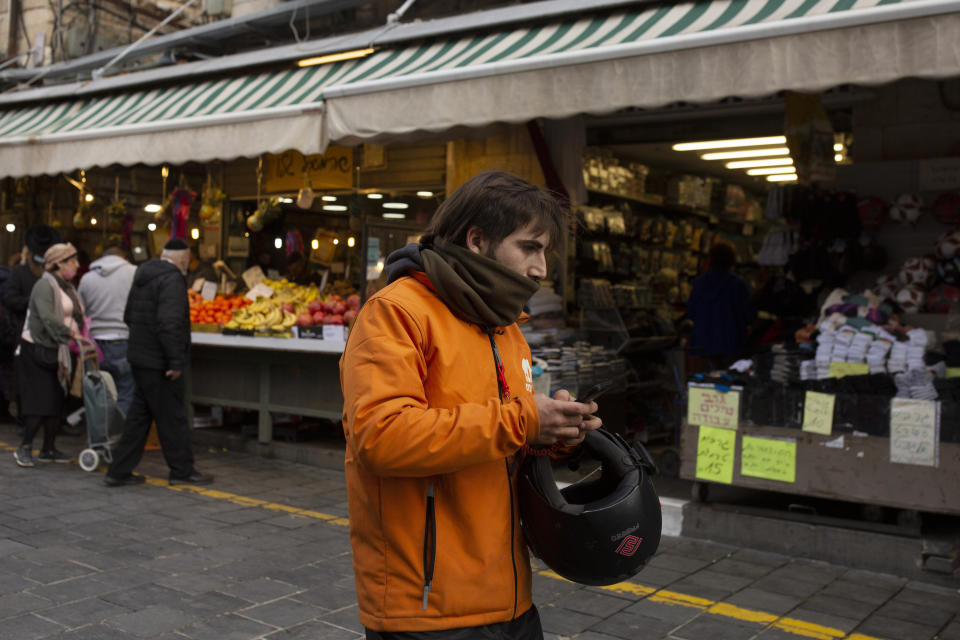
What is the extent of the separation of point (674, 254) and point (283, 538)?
7.09 meters

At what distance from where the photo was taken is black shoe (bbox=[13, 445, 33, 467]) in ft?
25.8

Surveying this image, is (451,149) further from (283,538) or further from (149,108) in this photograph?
(283,538)

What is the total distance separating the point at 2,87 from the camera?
47.3 feet

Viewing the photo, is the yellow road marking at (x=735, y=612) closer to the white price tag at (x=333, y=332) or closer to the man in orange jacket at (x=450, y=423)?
the man in orange jacket at (x=450, y=423)

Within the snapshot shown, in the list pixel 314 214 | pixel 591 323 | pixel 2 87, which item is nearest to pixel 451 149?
pixel 591 323

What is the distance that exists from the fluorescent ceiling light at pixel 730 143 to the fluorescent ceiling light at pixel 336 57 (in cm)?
350

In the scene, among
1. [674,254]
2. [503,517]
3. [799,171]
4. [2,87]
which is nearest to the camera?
[503,517]

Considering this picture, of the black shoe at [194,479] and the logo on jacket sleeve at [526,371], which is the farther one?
the black shoe at [194,479]

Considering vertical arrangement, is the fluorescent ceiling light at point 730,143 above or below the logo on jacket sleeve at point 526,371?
above

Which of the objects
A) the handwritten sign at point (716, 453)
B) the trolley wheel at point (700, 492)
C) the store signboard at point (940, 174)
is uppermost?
the store signboard at point (940, 174)

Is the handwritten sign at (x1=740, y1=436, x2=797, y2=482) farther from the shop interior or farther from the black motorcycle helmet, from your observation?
the black motorcycle helmet

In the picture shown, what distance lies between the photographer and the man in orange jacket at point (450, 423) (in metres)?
1.99

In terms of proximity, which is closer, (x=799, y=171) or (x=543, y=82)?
(x=543, y=82)

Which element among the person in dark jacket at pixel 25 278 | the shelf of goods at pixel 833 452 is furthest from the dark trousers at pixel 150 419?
the shelf of goods at pixel 833 452
